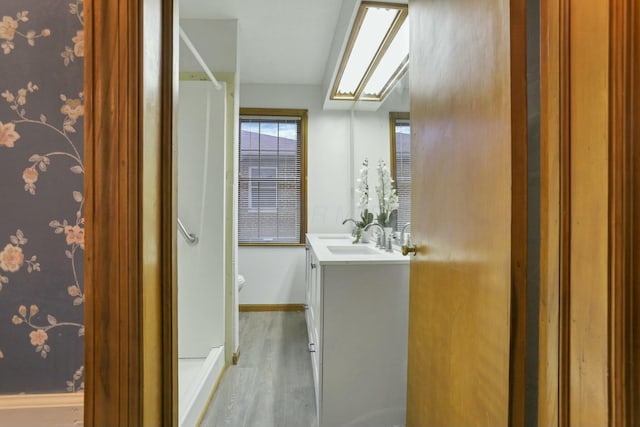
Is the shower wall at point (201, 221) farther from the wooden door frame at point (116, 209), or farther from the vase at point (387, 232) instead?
the wooden door frame at point (116, 209)

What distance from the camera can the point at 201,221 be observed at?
2.27 m

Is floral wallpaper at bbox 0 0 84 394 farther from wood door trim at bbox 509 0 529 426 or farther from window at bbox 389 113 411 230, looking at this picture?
window at bbox 389 113 411 230

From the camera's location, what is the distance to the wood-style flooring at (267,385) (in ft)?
5.78

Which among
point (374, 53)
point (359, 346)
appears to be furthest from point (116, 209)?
point (374, 53)

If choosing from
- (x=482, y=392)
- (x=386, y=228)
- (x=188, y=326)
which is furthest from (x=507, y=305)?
(x=188, y=326)

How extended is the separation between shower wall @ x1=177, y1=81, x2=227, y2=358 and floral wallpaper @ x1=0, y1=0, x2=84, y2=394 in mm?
1592

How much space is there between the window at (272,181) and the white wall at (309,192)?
13 centimetres

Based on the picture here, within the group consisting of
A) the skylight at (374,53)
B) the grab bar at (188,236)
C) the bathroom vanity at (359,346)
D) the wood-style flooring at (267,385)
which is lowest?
the wood-style flooring at (267,385)

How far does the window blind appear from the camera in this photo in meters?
2.35

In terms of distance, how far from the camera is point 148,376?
68cm

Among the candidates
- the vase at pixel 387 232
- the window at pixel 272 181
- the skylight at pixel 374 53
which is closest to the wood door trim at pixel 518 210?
the skylight at pixel 374 53

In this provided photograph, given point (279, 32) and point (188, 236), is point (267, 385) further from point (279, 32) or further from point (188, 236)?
point (279, 32)

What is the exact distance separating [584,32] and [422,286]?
869 millimetres

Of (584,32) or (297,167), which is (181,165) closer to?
(297,167)
